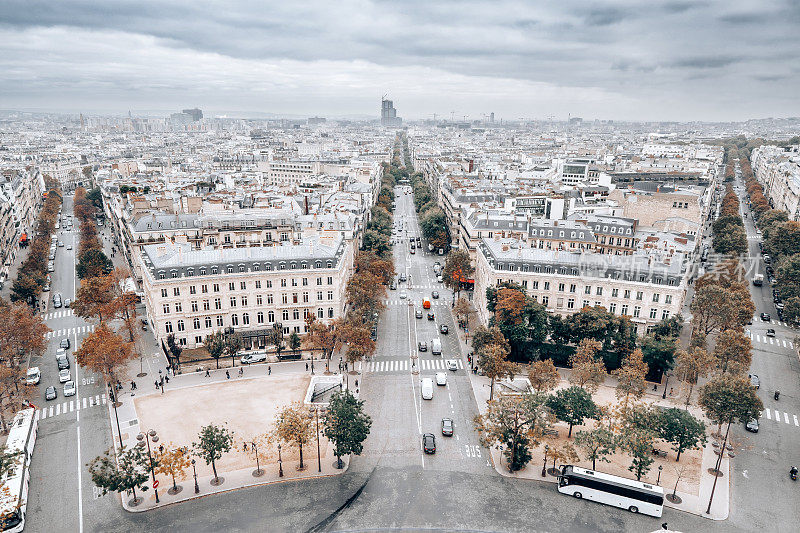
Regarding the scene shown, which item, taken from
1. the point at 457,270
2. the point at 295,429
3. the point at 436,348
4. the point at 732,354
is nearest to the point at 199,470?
the point at 295,429

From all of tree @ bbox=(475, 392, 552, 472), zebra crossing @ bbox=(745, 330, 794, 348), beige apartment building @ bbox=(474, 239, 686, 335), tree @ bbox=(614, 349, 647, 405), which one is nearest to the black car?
tree @ bbox=(475, 392, 552, 472)

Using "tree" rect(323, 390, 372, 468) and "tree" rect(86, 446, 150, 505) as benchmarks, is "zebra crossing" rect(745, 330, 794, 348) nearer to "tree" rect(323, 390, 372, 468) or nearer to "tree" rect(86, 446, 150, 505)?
"tree" rect(323, 390, 372, 468)

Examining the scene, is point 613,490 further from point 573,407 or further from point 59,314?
point 59,314

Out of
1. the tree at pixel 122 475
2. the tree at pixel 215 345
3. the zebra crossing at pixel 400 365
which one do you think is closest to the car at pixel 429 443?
the zebra crossing at pixel 400 365

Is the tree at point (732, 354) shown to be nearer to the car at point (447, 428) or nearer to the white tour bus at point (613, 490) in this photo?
the white tour bus at point (613, 490)

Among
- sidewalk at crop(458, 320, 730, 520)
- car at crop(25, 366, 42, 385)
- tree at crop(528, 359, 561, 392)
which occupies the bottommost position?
sidewalk at crop(458, 320, 730, 520)

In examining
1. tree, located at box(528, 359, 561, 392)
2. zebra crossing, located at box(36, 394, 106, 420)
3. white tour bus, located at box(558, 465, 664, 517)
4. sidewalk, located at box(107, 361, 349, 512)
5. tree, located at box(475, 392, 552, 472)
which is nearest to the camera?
white tour bus, located at box(558, 465, 664, 517)
